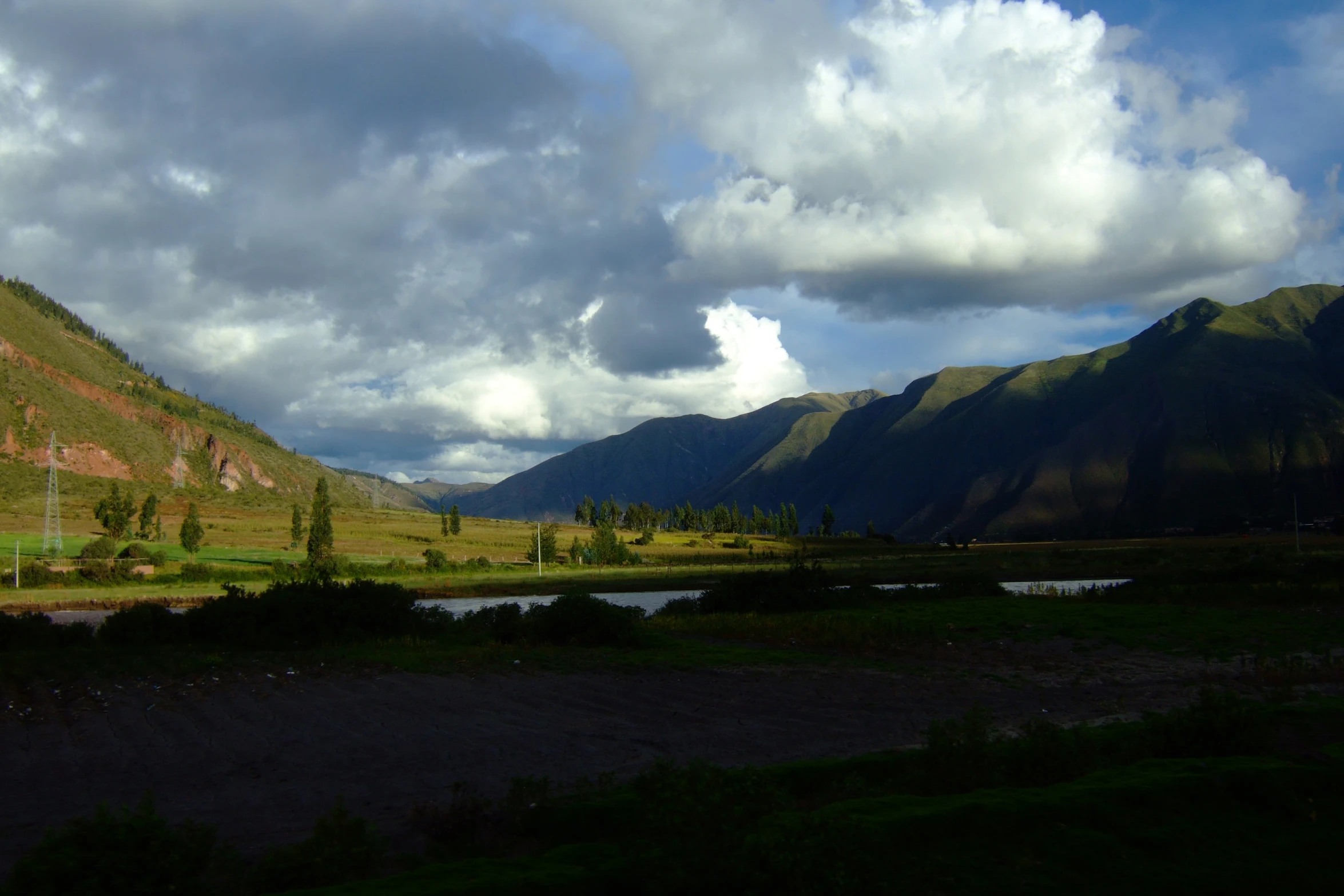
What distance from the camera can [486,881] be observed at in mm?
5648

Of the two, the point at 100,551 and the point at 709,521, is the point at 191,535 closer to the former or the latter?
the point at 100,551

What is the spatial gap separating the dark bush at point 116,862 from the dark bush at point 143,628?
14.6 meters

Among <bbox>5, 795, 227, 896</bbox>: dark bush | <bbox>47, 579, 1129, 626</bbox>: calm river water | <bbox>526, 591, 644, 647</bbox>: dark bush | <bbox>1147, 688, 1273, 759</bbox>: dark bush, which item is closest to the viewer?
<bbox>5, 795, 227, 896</bbox>: dark bush

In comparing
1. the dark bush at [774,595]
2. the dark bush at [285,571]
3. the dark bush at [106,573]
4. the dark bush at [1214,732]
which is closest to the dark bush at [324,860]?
the dark bush at [1214,732]

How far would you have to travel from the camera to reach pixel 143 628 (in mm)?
19453

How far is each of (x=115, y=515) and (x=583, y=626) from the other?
78843mm

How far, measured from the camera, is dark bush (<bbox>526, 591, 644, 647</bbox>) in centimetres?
2123

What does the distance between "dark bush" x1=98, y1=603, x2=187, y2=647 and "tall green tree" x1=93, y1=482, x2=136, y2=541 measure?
68.2 metres

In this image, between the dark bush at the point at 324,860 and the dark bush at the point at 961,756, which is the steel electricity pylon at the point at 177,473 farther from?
the dark bush at the point at 961,756

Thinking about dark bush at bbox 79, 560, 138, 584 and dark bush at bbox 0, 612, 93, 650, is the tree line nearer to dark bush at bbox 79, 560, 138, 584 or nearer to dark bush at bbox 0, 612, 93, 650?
dark bush at bbox 79, 560, 138, 584

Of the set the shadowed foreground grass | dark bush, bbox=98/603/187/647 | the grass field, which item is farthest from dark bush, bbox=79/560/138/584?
the shadowed foreground grass

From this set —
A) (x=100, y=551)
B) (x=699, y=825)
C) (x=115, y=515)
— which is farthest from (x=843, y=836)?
(x=115, y=515)

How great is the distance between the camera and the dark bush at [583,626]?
2123 centimetres

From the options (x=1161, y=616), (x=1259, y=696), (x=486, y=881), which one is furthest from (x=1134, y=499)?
(x=486, y=881)
